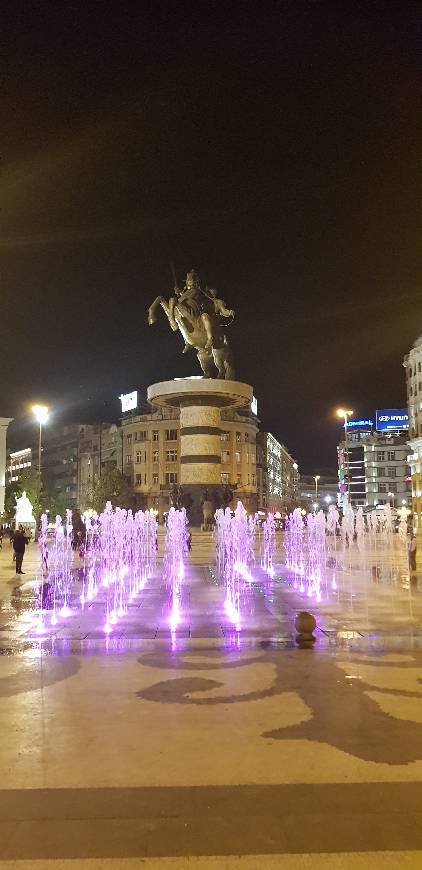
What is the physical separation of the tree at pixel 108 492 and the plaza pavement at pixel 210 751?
82758 mm

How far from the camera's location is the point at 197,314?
168ft

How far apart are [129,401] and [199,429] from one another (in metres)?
92.6

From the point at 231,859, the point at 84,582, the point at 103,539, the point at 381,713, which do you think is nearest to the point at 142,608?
the point at 84,582

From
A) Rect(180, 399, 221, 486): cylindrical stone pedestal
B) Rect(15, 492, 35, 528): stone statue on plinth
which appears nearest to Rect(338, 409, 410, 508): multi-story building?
Rect(15, 492, 35, 528): stone statue on plinth

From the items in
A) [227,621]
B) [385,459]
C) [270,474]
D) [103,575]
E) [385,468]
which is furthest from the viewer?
[385,459]

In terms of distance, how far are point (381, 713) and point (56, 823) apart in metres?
4.15

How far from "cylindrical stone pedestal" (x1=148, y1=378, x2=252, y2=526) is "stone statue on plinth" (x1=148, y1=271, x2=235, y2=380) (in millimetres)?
2903

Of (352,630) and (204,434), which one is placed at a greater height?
(204,434)

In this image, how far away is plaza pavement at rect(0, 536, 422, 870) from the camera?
4660 millimetres

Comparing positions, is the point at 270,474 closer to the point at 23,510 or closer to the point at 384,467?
the point at 384,467

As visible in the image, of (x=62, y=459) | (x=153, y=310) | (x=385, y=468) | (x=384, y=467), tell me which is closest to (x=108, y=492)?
(x=153, y=310)

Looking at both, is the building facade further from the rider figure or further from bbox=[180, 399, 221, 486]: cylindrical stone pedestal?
the rider figure

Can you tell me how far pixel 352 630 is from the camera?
44.7 ft

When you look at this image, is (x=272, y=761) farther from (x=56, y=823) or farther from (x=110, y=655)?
(x=110, y=655)
